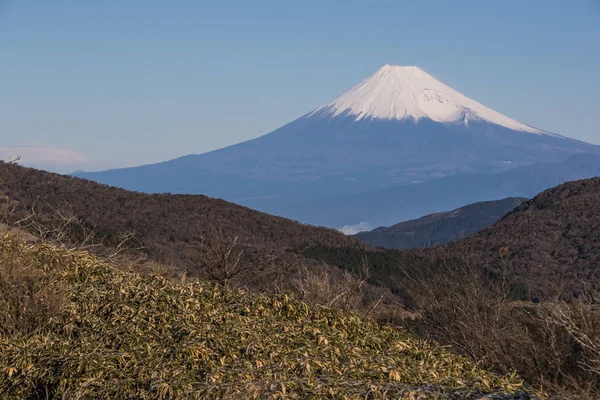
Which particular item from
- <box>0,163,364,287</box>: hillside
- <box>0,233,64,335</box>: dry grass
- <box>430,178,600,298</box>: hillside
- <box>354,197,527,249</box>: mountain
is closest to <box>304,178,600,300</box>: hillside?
<box>430,178,600,298</box>: hillside

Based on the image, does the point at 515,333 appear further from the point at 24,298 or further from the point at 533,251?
the point at 533,251

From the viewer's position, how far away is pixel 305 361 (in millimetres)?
6398

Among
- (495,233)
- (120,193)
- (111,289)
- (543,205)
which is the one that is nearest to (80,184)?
(120,193)

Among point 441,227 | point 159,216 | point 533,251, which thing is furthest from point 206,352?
point 441,227

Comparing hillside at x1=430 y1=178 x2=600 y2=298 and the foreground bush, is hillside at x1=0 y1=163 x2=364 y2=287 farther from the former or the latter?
the foreground bush

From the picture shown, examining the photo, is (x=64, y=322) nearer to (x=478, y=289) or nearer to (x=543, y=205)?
(x=478, y=289)

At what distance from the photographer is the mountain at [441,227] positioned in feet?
338

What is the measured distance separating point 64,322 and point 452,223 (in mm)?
104982

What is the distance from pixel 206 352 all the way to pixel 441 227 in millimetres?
105576

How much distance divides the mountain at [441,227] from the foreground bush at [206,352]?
9187cm

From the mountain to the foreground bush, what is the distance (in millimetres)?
91871

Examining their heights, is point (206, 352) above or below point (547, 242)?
above

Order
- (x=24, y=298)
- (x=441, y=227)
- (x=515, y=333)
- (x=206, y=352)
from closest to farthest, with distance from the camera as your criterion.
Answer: (x=206, y=352)
(x=24, y=298)
(x=515, y=333)
(x=441, y=227)

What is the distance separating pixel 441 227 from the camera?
360 ft
